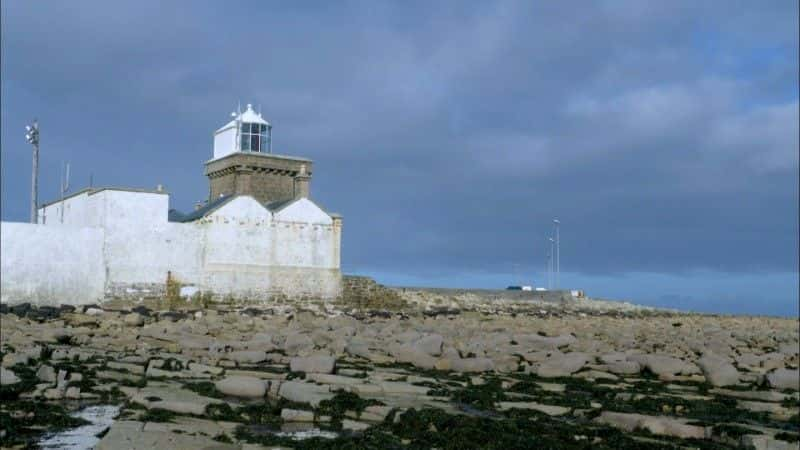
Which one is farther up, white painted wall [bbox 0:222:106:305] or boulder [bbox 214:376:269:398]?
white painted wall [bbox 0:222:106:305]

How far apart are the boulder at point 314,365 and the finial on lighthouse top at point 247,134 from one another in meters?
24.7

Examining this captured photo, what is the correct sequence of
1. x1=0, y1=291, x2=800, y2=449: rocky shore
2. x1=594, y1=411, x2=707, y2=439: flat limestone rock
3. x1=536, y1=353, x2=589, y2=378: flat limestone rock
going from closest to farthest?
1. x1=0, y1=291, x2=800, y2=449: rocky shore
2. x1=594, y1=411, x2=707, y2=439: flat limestone rock
3. x1=536, y1=353, x2=589, y2=378: flat limestone rock

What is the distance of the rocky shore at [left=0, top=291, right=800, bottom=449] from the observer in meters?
9.65

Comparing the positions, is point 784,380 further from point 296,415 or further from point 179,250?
point 179,250

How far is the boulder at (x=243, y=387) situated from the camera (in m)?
12.3

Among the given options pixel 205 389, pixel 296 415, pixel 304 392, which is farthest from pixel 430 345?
pixel 296 415

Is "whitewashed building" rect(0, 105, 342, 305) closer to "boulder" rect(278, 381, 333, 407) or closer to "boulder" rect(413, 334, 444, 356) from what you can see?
"boulder" rect(413, 334, 444, 356)

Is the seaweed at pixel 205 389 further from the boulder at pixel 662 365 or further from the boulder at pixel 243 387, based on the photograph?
the boulder at pixel 662 365

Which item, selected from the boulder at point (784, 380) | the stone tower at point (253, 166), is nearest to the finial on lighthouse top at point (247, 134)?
the stone tower at point (253, 166)

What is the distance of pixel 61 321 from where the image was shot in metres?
23.4

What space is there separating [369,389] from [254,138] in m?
27.8

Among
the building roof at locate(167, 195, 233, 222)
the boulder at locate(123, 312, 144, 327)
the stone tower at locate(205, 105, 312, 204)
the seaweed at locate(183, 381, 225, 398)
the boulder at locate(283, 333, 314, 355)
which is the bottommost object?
the seaweed at locate(183, 381, 225, 398)

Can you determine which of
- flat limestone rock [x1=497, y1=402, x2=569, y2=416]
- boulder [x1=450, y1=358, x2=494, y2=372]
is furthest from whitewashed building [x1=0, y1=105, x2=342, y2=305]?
flat limestone rock [x1=497, y1=402, x2=569, y2=416]

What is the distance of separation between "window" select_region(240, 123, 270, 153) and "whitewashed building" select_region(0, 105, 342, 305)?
4 cm
